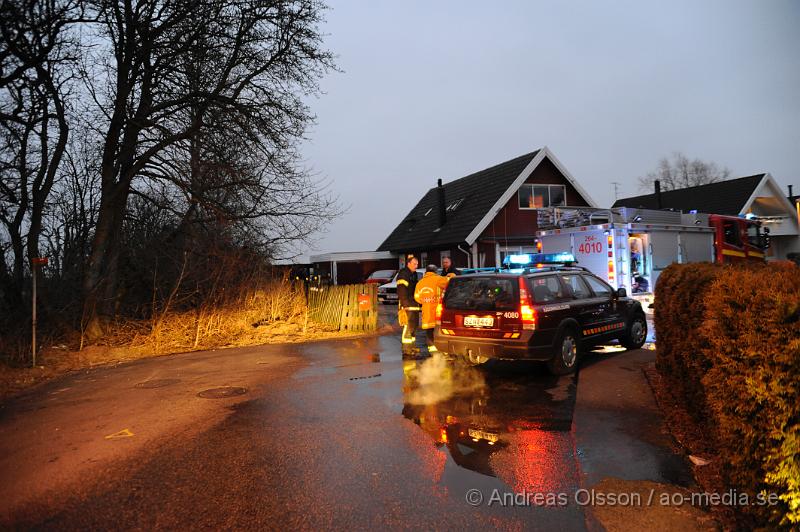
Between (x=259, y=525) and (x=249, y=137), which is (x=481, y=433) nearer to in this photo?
(x=259, y=525)

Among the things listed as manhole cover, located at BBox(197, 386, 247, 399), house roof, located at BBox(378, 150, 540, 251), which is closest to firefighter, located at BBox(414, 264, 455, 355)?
manhole cover, located at BBox(197, 386, 247, 399)

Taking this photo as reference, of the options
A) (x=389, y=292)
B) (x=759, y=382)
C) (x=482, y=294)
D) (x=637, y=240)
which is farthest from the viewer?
(x=389, y=292)

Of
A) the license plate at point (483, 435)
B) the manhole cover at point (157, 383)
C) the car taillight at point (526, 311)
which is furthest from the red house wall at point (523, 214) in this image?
the license plate at point (483, 435)

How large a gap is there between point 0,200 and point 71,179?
5270 millimetres

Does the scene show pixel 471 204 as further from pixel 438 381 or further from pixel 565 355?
pixel 438 381

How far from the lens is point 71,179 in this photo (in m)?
16.9

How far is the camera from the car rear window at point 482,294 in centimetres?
779

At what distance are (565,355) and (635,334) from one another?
2.74 metres

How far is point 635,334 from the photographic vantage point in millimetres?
10016

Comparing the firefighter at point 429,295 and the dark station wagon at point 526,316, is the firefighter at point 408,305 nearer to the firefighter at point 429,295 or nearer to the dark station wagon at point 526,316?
the firefighter at point 429,295

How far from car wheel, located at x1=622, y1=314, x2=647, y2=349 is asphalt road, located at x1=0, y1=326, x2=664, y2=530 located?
7.91ft

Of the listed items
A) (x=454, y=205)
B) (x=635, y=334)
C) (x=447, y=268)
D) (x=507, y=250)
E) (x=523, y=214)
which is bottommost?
(x=635, y=334)

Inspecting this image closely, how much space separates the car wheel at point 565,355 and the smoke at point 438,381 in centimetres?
105

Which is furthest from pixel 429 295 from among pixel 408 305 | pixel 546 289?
pixel 546 289
